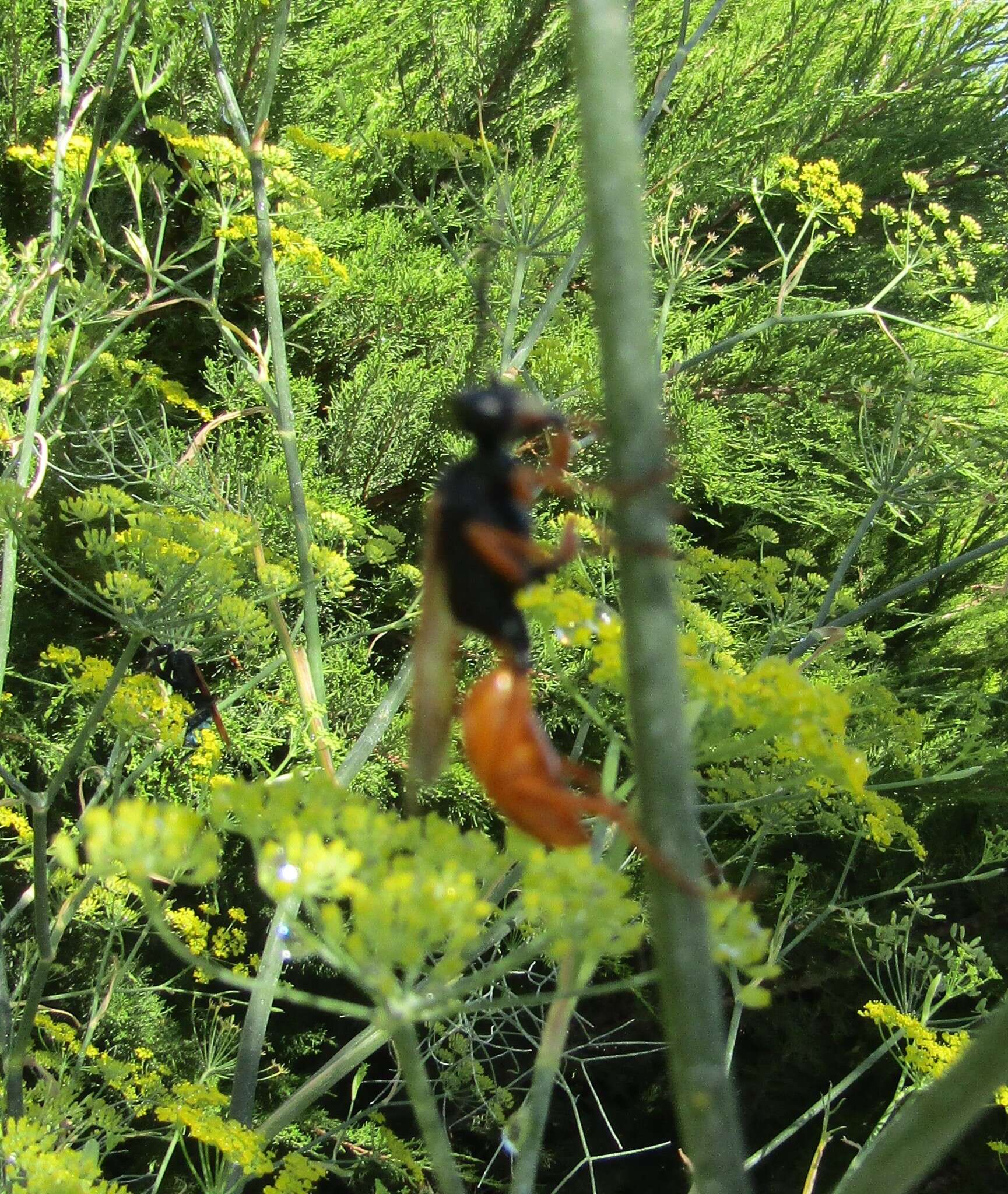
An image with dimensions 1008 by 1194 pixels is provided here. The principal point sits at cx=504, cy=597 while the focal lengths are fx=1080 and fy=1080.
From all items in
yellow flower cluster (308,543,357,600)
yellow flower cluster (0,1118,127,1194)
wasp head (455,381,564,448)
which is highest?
wasp head (455,381,564,448)

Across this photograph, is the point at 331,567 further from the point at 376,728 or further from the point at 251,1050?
the point at 251,1050

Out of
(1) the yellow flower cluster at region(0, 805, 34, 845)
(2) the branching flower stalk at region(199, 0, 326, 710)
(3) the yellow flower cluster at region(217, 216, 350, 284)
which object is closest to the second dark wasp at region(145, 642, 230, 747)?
(2) the branching flower stalk at region(199, 0, 326, 710)

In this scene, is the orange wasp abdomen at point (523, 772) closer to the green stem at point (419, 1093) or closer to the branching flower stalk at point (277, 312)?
the green stem at point (419, 1093)

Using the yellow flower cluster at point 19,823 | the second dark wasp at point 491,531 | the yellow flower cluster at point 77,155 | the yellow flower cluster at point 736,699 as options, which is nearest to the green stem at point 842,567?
the yellow flower cluster at point 736,699

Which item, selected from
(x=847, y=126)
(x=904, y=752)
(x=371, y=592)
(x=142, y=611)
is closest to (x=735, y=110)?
(x=847, y=126)

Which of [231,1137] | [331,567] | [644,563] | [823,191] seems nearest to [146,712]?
[331,567]

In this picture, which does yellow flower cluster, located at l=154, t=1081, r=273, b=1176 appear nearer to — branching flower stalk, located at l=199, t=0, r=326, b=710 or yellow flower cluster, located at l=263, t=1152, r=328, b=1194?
yellow flower cluster, located at l=263, t=1152, r=328, b=1194

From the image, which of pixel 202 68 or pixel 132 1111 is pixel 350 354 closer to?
pixel 202 68
